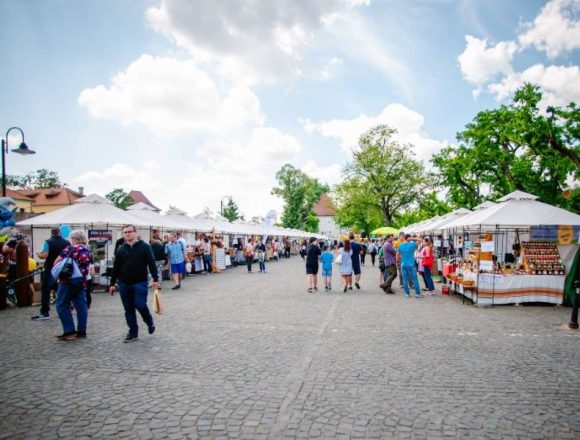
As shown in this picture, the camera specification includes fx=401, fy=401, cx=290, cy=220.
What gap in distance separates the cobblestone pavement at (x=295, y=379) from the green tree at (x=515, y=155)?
14767 mm

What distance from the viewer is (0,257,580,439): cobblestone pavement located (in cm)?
365

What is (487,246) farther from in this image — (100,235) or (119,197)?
(119,197)

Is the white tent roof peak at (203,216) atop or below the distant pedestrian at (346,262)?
atop

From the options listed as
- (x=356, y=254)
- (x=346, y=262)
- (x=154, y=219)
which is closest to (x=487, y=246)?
(x=346, y=262)

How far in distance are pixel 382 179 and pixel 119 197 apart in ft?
188

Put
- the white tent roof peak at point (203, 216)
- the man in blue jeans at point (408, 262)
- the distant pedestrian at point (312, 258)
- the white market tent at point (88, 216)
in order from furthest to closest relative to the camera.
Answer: the white tent roof peak at point (203, 216) < the white market tent at point (88, 216) < the distant pedestrian at point (312, 258) < the man in blue jeans at point (408, 262)

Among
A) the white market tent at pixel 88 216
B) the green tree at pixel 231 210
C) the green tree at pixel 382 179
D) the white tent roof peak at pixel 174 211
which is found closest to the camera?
the white market tent at pixel 88 216

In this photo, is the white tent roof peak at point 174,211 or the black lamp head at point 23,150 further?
the white tent roof peak at point 174,211

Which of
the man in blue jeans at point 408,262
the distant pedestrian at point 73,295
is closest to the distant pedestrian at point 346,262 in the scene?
the man in blue jeans at point 408,262

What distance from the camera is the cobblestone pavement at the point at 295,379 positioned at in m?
3.65

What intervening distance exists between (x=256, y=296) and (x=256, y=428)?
8.64 m

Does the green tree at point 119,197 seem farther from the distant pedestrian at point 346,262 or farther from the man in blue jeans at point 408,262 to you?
the man in blue jeans at point 408,262

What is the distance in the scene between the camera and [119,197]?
82.1 meters

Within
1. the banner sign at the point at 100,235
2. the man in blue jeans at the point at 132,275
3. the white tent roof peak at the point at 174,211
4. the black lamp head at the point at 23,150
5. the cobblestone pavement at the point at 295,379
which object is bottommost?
the cobblestone pavement at the point at 295,379
